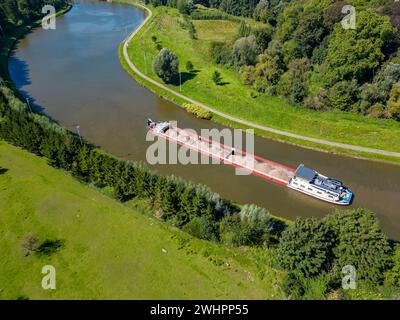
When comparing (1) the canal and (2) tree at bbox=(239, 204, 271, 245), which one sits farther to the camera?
(1) the canal

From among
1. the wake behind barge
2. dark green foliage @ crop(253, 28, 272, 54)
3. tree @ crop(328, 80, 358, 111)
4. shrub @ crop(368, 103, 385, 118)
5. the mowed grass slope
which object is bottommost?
the mowed grass slope

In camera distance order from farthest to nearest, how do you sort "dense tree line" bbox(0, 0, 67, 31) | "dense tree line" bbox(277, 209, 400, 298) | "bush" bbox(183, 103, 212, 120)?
"dense tree line" bbox(0, 0, 67, 31), "bush" bbox(183, 103, 212, 120), "dense tree line" bbox(277, 209, 400, 298)

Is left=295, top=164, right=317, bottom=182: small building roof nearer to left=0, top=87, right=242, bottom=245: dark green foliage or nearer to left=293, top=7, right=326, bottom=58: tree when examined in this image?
left=0, top=87, right=242, bottom=245: dark green foliage

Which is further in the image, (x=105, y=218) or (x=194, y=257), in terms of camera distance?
(x=105, y=218)

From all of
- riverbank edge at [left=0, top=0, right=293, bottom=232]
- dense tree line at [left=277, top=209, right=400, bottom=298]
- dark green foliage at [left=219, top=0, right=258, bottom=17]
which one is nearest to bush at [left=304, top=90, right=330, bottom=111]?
riverbank edge at [left=0, top=0, right=293, bottom=232]

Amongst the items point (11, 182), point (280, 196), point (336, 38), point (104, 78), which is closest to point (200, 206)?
point (280, 196)

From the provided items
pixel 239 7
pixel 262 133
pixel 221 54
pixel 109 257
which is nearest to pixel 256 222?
pixel 109 257

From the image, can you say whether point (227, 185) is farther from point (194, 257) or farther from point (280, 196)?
point (194, 257)
